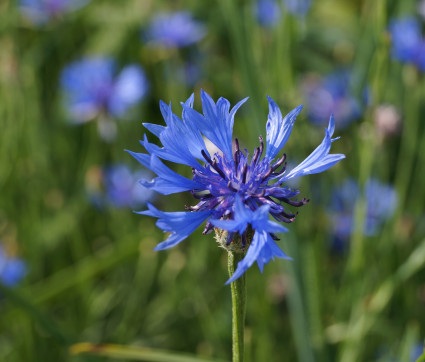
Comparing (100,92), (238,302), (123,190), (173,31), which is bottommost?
(238,302)

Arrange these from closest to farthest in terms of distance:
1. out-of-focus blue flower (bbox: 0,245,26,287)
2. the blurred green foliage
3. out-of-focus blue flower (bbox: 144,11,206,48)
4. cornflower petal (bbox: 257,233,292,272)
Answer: cornflower petal (bbox: 257,233,292,272), the blurred green foliage, out-of-focus blue flower (bbox: 0,245,26,287), out-of-focus blue flower (bbox: 144,11,206,48)

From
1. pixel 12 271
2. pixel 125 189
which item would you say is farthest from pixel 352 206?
pixel 12 271

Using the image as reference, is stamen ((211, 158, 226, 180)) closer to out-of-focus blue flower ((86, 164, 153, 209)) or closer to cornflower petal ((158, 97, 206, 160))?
cornflower petal ((158, 97, 206, 160))

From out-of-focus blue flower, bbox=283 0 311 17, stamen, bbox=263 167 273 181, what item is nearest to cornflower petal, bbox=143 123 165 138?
Answer: stamen, bbox=263 167 273 181

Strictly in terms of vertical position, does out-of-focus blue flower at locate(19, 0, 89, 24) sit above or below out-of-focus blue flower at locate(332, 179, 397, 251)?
above

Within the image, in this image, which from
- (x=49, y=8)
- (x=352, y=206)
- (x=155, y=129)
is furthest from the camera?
(x=49, y=8)

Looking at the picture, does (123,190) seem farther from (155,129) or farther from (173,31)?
(155,129)

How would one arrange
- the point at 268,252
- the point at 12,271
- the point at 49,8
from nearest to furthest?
the point at 268,252 → the point at 12,271 → the point at 49,8
